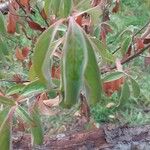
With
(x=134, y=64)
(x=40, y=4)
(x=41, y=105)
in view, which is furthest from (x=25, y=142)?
(x=134, y=64)

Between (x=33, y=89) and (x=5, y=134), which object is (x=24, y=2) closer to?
(x=33, y=89)

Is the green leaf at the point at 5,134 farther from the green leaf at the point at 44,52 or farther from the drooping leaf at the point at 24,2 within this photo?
the drooping leaf at the point at 24,2

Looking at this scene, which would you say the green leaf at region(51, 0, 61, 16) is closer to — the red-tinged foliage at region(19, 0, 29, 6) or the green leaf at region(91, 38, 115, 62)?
the green leaf at region(91, 38, 115, 62)

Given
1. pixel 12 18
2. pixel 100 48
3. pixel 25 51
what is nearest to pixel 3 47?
pixel 12 18

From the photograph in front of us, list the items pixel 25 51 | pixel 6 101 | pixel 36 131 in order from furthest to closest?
pixel 25 51 → pixel 36 131 → pixel 6 101

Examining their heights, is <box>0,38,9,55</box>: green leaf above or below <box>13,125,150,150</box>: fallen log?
above

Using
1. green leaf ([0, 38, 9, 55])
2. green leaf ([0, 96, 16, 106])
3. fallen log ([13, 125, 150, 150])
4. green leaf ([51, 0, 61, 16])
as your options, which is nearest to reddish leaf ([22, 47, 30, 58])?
green leaf ([0, 38, 9, 55])
